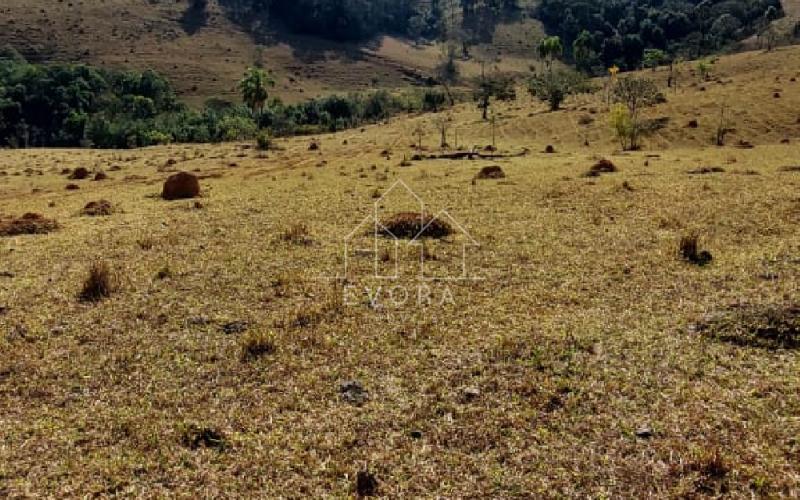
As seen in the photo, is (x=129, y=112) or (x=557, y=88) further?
(x=129, y=112)

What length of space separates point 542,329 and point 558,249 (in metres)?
6.42

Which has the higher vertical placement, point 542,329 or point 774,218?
point 774,218

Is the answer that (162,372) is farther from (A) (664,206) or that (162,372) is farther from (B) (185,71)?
(B) (185,71)

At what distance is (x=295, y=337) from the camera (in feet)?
38.6

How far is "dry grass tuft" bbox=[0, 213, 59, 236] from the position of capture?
2227 cm

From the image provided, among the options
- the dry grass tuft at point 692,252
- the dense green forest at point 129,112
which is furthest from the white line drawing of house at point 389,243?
the dense green forest at point 129,112

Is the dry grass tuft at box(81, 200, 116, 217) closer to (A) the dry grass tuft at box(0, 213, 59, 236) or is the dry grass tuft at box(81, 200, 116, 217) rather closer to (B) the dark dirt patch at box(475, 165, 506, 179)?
(A) the dry grass tuft at box(0, 213, 59, 236)

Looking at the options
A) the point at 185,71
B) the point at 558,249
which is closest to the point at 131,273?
the point at 558,249

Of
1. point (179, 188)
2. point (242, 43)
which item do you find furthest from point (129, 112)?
point (179, 188)

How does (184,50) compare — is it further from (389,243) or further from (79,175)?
(389,243)

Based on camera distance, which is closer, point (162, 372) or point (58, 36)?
point (162, 372)

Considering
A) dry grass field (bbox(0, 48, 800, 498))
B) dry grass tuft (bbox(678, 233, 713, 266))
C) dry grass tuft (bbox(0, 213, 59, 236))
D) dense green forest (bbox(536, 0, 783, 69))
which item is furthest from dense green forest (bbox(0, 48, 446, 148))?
dry grass tuft (bbox(678, 233, 713, 266))

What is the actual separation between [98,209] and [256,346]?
19.1 m

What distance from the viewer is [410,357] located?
10.8m
